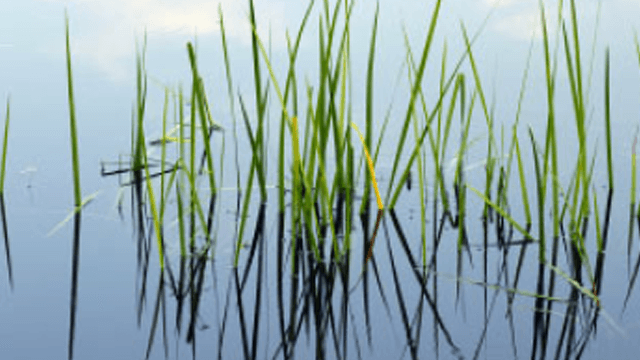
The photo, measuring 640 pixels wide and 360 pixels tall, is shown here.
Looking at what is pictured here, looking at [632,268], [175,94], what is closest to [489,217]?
[632,268]

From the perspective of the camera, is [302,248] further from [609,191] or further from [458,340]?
[609,191]

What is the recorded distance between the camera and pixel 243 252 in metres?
1.56

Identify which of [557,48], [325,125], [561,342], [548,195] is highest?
[557,48]

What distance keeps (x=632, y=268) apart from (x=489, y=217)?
0.33 meters

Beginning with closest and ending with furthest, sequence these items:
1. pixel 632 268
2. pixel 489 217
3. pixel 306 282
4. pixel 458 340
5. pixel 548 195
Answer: pixel 458 340 < pixel 306 282 < pixel 632 268 < pixel 489 217 < pixel 548 195

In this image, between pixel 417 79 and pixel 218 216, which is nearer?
pixel 417 79

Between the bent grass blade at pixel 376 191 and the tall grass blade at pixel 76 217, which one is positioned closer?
the tall grass blade at pixel 76 217

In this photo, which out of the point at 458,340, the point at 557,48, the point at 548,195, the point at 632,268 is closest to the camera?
the point at 458,340

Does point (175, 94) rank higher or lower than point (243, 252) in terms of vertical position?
higher

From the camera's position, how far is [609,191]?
1.92m

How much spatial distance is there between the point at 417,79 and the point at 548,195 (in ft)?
1.59

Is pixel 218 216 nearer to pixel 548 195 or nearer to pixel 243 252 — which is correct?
pixel 243 252

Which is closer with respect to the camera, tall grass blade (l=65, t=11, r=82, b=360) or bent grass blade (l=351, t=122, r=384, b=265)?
tall grass blade (l=65, t=11, r=82, b=360)

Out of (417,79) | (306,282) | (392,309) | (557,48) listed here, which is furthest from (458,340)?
(557,48)
